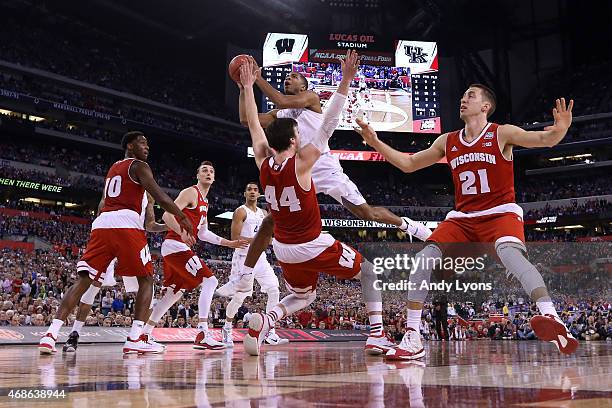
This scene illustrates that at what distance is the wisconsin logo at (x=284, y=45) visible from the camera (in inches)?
1318

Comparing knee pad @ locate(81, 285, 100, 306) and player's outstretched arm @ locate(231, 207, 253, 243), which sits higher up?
player's outstretched arm @ locate(231, 207, 253, 243)

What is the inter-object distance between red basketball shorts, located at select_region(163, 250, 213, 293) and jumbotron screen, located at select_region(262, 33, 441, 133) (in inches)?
988

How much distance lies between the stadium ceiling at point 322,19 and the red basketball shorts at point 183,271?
29831mm

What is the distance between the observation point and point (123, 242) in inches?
224

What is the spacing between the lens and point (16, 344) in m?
8.73

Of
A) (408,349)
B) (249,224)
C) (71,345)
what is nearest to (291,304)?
(408,349)

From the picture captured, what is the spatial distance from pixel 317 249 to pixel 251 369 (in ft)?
3.88

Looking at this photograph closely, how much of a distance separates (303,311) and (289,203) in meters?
12.6

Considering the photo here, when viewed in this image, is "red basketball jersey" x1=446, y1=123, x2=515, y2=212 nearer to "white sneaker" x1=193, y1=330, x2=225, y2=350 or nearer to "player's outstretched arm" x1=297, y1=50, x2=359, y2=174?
"player's outstretched arm" x1=297, y1=50, x2=359, y2=174

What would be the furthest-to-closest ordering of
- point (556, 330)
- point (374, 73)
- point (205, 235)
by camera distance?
point (374, 73), point (205, 235), point (556, 330)

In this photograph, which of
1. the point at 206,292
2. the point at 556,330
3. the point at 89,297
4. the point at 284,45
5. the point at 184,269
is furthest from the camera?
the point at 284,45

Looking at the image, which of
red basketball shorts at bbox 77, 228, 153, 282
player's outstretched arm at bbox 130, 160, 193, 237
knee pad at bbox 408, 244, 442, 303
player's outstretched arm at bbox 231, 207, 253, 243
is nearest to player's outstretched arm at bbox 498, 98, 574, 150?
knee pad at bbox 408, 244, 442, 303

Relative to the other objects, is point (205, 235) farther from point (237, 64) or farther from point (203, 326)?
point (237, 64)

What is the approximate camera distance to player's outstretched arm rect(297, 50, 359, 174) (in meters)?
4.27
